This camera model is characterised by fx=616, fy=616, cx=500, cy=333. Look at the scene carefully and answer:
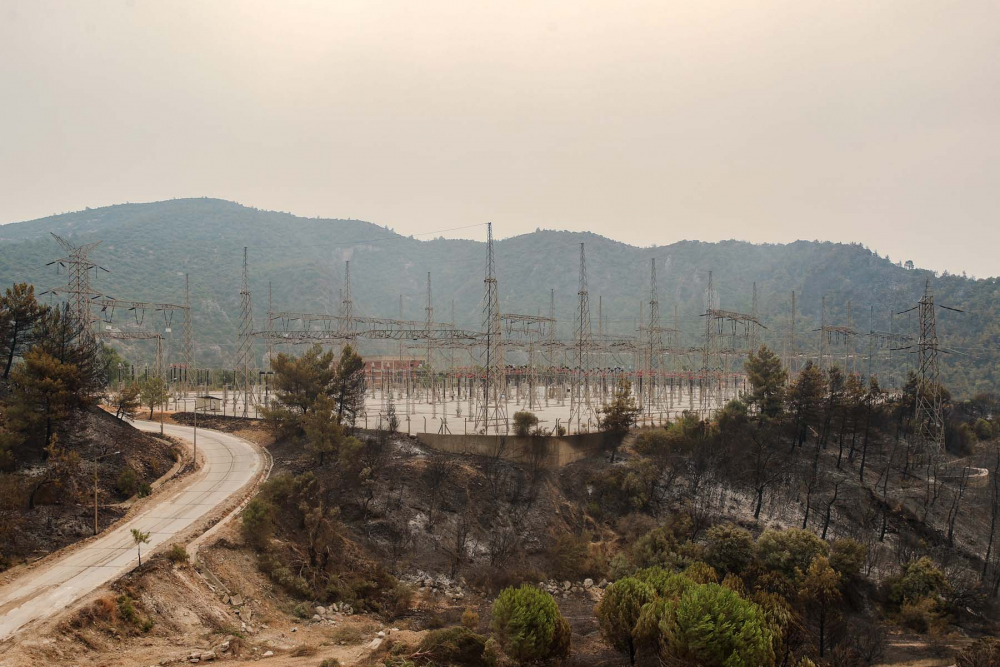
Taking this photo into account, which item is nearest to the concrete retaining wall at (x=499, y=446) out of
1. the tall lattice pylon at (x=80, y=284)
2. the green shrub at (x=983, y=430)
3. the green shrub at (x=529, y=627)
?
the green shrub at (x=529, y=627)

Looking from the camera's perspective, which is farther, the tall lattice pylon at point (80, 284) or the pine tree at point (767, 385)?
the pine tree at point (767, 385)

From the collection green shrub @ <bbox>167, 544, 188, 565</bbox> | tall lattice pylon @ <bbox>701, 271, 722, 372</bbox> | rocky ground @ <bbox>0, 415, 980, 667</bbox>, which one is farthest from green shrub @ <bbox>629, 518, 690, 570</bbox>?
tall lattice pylon @ <bbox>701, 271, 722, 372</bbox>

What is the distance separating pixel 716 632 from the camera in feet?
51.3

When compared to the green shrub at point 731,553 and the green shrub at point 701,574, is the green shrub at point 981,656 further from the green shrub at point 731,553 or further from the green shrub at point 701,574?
the green shrub at point 731,553

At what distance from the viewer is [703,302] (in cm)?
17325

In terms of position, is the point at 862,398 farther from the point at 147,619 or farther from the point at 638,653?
the point at 147,619

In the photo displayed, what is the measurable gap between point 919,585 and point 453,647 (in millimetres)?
25664

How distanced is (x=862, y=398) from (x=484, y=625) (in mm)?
46578

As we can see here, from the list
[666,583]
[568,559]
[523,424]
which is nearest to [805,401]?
[523,424]

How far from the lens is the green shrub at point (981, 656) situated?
20.0 metres

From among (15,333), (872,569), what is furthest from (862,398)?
(15,333)

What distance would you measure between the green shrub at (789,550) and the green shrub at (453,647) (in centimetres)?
1842

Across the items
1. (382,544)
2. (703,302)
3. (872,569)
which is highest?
→ (703,302)

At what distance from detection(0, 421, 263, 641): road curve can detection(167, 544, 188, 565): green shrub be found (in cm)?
108
